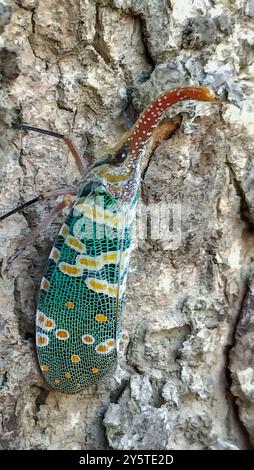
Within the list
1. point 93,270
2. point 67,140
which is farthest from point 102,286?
point 67,140

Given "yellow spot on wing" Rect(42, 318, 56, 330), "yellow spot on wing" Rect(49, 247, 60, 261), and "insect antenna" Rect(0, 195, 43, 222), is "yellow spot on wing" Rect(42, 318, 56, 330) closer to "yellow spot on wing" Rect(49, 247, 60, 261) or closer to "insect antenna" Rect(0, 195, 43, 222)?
"yellow spot on wing" Rect(49, 247, 60, 261)

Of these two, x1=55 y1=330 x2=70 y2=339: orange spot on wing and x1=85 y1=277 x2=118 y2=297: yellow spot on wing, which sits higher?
x1=85 y1=277 x2=118 y2=297: yellow spot on wing

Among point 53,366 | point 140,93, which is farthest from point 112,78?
point 53,366

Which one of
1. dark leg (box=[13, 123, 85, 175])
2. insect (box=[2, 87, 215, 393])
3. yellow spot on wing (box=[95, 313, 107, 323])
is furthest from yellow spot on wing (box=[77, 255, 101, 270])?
dark leg (box=[13, 123, 85, 175])

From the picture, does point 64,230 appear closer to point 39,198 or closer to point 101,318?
point 39,198

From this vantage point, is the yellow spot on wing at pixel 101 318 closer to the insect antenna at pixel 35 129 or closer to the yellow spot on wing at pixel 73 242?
the yellow spot on wing at pixel 73 242
